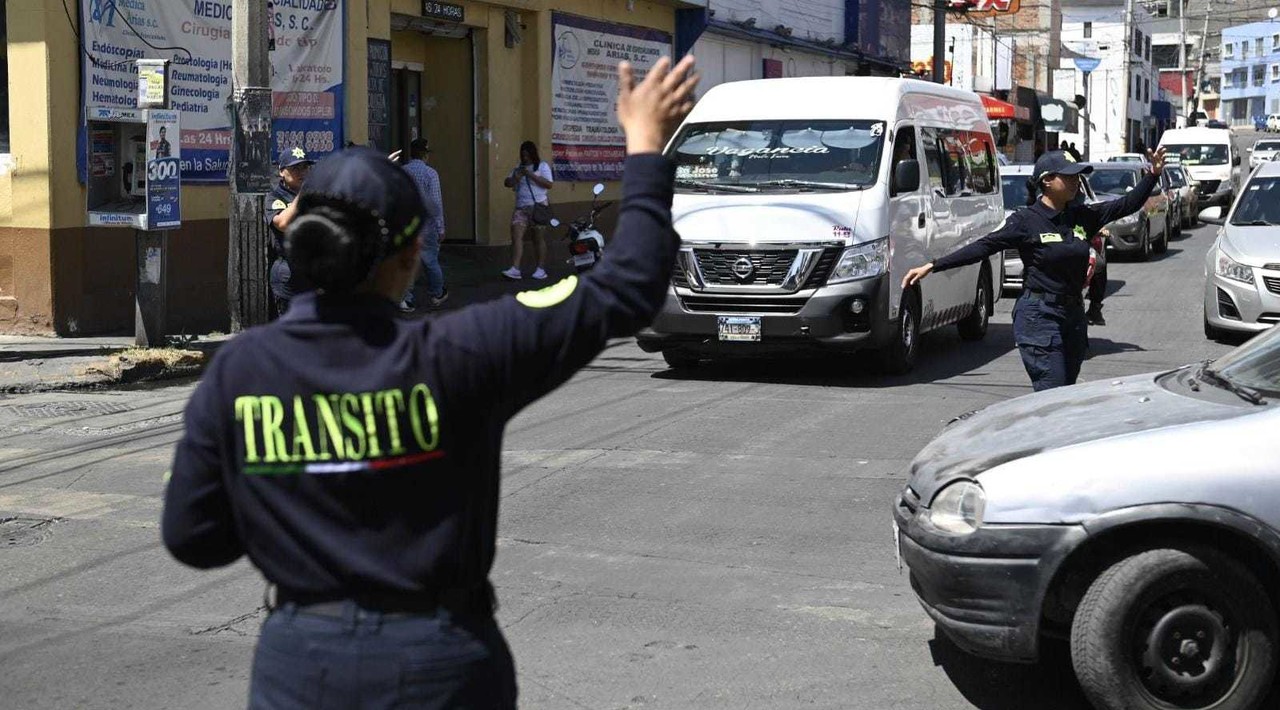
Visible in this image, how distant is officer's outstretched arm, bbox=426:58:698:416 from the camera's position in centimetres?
257

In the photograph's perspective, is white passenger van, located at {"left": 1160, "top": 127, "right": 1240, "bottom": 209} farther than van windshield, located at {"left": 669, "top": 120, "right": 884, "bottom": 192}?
Yes

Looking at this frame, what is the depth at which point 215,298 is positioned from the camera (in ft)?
53.5

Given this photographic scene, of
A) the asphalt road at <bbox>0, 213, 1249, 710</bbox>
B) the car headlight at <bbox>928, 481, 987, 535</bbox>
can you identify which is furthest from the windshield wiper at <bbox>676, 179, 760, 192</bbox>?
the car headlight at <bbox>928, 481, 987, 535</bbox>

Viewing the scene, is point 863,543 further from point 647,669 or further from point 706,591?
point 647,669

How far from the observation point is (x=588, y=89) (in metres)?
23.8

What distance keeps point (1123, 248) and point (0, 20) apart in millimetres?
17433

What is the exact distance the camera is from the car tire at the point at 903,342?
12812mm

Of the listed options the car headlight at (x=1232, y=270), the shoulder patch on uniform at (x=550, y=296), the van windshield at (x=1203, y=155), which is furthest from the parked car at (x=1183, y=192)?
the shoulder patch on uniform at (x=550, y=296)

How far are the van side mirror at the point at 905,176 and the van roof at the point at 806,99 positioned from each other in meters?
0.64

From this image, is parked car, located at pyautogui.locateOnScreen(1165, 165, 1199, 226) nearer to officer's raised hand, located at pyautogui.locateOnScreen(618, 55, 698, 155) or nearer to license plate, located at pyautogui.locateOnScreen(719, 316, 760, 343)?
license plate, located at pyautogui.locateOnScreen(719, 316, 760, 343)

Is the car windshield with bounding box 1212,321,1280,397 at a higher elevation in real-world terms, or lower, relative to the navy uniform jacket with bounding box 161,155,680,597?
lower

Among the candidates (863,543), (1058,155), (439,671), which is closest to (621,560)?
(863,543)

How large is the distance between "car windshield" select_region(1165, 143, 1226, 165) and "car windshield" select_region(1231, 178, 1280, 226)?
31.1 m

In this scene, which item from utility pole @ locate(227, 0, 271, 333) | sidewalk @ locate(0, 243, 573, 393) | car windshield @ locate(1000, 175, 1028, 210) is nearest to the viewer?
sidewalk @ locate(0, 243, 573, 393)
